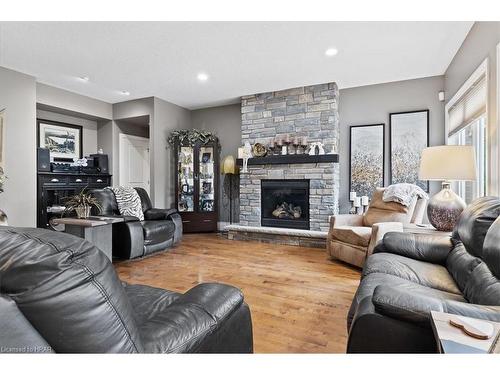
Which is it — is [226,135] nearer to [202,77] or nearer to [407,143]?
[202,77]

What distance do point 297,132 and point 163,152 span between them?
2.56 meters

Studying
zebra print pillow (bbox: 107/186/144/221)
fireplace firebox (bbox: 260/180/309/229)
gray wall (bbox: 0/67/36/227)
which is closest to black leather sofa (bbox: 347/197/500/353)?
fireplace firebox (bbox: 260/180/309/229)

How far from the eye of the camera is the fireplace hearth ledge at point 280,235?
423 centimetres

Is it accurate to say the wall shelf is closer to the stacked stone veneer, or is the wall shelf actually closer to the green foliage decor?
the stacked stone veneer

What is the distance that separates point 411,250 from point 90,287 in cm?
219

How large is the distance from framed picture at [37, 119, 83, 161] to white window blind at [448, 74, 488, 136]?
6220 mm

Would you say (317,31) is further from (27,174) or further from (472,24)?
(27,174)

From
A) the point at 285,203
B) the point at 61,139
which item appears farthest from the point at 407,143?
the point at 61,139

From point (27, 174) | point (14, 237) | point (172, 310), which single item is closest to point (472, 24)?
point (172, 310)

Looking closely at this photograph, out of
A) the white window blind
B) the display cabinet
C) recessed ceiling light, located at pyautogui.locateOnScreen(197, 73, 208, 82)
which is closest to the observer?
the white window blind

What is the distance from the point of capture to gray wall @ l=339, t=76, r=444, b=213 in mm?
4066

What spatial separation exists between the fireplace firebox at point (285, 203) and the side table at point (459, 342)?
3.84 meters

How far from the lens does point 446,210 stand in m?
2.55

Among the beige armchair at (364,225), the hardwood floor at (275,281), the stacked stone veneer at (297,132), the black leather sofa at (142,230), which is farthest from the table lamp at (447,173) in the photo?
the black leather sofa at (142,230)
